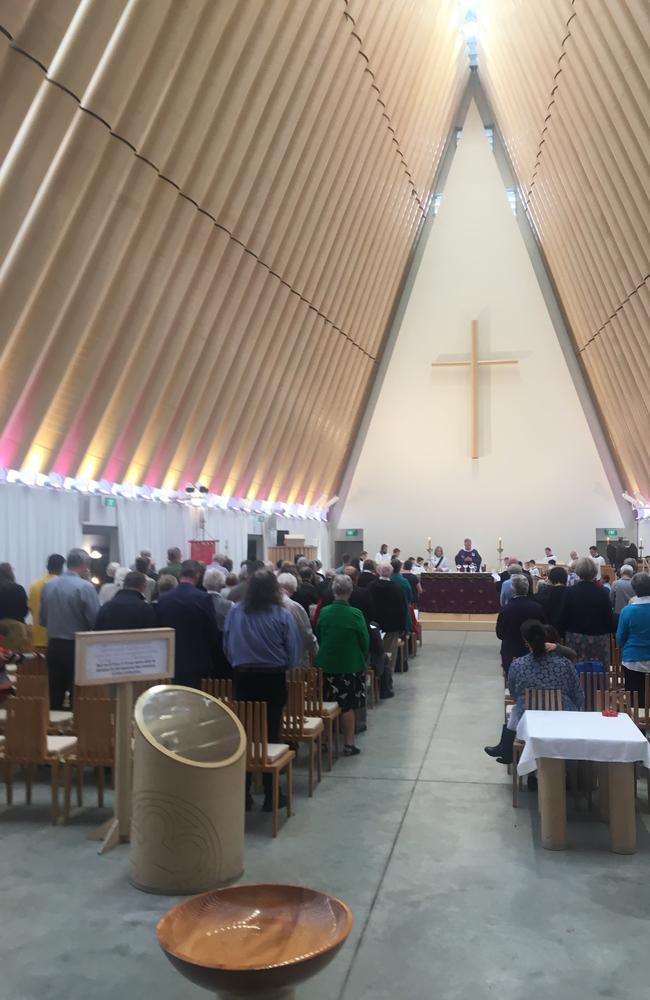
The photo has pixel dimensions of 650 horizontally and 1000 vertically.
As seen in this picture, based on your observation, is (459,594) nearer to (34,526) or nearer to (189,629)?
(34,526)

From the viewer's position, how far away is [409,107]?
16797 millimetres

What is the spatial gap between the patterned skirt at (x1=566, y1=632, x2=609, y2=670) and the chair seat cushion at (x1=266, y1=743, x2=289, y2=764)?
3089 mm

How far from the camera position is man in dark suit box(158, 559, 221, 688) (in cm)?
627

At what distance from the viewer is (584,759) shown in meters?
4.85

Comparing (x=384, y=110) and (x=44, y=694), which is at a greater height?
(x=384, y=110)

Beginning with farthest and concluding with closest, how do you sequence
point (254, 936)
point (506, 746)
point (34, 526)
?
point (34, 526), point (506, 746), point (254, 936)

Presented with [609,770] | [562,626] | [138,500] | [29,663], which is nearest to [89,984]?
[609,770]

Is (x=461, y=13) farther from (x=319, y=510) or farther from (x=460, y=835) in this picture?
(x=460, y=835)

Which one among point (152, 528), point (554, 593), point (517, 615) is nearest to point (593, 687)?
point (517, 615)

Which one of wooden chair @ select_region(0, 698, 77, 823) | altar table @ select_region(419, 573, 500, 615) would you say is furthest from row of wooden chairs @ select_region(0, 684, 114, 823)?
altar table @ select_region(419, 573, 500, 615)

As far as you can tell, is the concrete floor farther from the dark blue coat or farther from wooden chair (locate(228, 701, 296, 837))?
the dark blue coat

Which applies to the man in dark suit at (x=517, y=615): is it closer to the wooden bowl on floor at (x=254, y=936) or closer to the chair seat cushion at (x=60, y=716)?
the chair seat cushion at (x=60, y=716)

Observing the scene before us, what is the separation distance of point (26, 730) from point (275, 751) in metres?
1.54

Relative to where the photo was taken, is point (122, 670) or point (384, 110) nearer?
point (122, 670)
